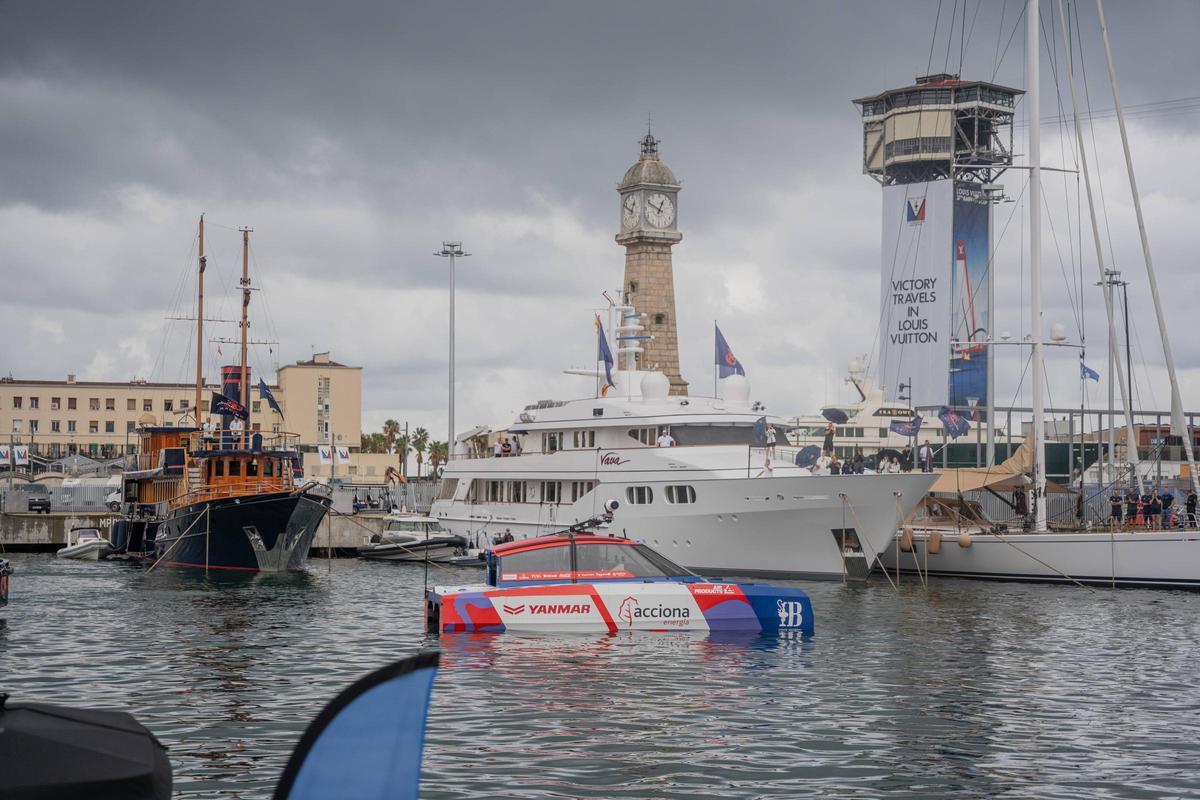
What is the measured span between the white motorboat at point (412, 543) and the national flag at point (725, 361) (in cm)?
1143

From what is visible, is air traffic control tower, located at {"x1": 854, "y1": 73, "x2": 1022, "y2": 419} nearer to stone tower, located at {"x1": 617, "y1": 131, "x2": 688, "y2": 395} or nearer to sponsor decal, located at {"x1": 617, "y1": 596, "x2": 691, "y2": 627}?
stone tower, located at {"x1": 617, "y1": 131, "x2": 688, "y2": 395}

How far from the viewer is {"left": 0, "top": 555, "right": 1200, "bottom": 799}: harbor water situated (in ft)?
41.2

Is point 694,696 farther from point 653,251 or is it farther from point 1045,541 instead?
point 653,251

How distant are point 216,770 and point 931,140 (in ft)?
323

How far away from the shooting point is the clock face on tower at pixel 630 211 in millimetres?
81312

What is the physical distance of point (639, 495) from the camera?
4159 cm

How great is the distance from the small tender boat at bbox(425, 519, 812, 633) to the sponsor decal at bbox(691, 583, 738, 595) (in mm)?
17

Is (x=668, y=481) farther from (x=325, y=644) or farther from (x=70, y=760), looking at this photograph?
(x=70, y=760)

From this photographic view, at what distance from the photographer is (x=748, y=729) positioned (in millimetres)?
14828

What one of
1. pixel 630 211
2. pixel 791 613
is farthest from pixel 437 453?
pixel 791 613

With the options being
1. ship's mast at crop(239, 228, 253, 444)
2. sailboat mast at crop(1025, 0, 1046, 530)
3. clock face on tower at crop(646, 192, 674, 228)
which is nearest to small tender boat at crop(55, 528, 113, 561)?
ship's mast at crop(239, 228, 253, 444)

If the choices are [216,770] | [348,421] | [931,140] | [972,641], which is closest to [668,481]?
[972,641]

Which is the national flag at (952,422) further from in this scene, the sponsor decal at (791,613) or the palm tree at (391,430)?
the palm tree at (391,430)

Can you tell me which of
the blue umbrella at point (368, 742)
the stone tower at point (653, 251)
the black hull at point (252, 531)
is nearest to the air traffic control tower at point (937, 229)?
the stone tower at point (653, 251)
